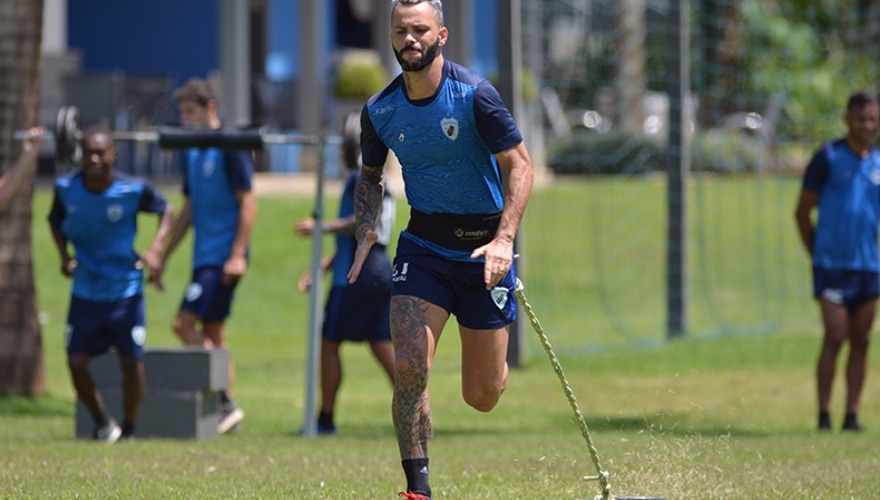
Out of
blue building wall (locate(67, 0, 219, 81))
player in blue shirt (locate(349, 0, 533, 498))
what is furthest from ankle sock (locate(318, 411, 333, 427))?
blue building wall (locate(67, 0, 219, 81))

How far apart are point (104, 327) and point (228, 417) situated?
1669mm

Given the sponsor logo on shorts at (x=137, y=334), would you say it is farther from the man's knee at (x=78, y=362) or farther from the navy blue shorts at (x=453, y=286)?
the navy blue shorts at (x=453, y=286)

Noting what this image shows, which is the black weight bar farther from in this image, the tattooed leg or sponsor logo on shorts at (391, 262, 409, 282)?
the tattooed leg

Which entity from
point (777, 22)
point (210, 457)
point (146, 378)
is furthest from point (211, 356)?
point (777, 22)

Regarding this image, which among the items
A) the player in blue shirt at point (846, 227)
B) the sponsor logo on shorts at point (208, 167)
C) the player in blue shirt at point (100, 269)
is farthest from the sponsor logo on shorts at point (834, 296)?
the player in blue shirt at point (100, 269)

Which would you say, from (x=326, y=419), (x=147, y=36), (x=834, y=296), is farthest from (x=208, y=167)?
(x=147, y=36)

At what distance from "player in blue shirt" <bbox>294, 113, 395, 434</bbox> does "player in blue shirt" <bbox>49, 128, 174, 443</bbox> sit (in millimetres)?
1205

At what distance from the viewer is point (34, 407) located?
13.0 m

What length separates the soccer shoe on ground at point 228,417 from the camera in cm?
1177

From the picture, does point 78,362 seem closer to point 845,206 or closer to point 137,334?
point 137,334

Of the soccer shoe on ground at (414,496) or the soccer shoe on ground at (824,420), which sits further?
the soccer shoe on ground at (824,420)

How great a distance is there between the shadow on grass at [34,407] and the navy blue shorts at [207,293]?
1.69 meters

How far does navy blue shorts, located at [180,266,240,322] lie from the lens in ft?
38.4

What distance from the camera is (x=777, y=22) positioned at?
92.3ft
